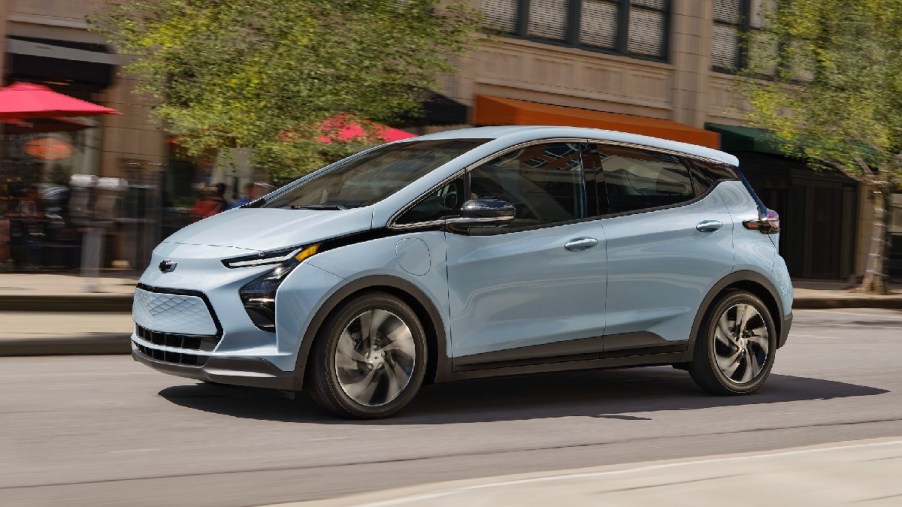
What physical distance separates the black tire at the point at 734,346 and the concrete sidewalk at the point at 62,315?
4929 millimetres

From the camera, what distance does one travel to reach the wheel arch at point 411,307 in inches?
279

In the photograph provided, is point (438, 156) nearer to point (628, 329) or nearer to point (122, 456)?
point (628, 329)

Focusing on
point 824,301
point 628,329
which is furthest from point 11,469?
point 824,301

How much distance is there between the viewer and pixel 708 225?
28.7 ft

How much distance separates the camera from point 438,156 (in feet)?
26.1

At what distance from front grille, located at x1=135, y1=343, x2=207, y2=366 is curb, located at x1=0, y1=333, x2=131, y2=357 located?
11.7 feet

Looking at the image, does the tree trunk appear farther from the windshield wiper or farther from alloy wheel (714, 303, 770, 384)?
the windshield wiper

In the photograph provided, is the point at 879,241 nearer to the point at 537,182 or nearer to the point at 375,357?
the point at 537,182

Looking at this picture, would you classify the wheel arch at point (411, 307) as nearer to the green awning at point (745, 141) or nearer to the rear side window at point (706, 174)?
the rear side window at point (706, 174)

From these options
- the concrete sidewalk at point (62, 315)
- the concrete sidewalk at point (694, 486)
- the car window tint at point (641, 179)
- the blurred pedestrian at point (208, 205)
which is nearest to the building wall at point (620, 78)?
the blurred pedestrian at point (208, 205)

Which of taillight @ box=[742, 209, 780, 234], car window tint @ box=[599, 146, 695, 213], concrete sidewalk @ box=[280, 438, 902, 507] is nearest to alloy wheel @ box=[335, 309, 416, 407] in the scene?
car window tint @ box=[599, 146, 695, 213]

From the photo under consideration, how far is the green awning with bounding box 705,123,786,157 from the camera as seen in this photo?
1158 inches

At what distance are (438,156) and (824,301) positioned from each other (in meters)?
16.6

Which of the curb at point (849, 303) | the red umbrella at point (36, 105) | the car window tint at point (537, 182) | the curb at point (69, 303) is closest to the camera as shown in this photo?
the car window tint at point (537, 182)
